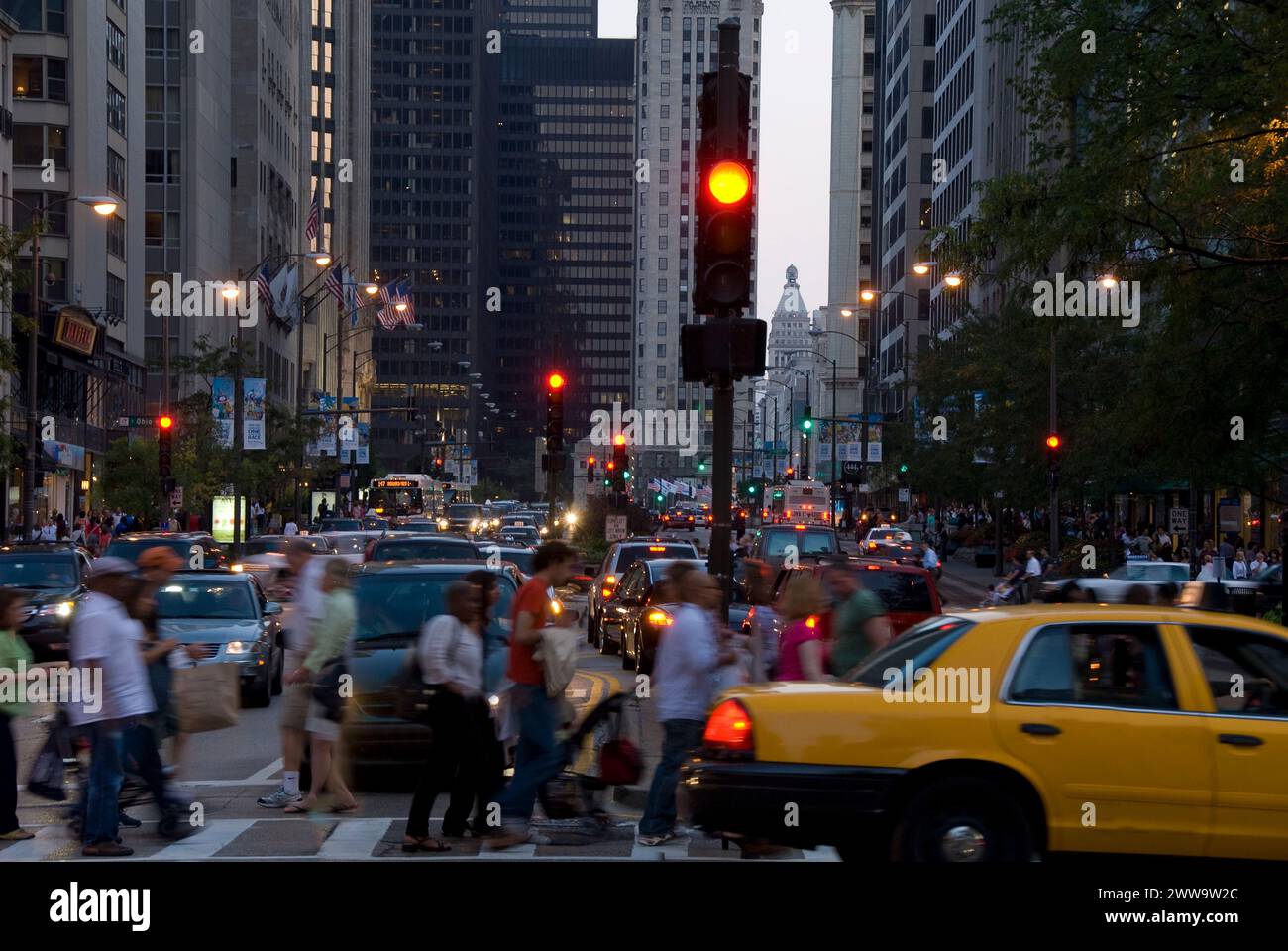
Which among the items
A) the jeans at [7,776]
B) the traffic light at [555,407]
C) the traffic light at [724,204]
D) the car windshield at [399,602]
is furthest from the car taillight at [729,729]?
the traffic light at [555,407]

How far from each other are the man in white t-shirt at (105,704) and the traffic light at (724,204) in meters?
4.11

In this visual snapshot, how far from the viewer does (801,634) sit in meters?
12.5

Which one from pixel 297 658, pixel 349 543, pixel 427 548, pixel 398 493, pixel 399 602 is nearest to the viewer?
pixel 297 658

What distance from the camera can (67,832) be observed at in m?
11.5

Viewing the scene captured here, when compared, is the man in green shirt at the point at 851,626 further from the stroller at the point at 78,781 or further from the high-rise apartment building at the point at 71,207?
the high-rise apartment building at the point at 71,207

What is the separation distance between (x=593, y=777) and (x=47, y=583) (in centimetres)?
1537

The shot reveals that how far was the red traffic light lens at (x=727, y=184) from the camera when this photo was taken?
10.9 meters

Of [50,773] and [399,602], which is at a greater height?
[399,602]

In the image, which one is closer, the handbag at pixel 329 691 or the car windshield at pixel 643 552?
the handbag at pixel 329 691

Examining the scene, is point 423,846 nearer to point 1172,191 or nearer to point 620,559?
point 1172,191

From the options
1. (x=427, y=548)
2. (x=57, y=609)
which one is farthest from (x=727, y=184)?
(x=57, y=609)

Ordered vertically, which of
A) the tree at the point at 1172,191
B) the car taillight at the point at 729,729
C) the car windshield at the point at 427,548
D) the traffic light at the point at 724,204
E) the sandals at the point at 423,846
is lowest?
the sandals at the point at 423,846
